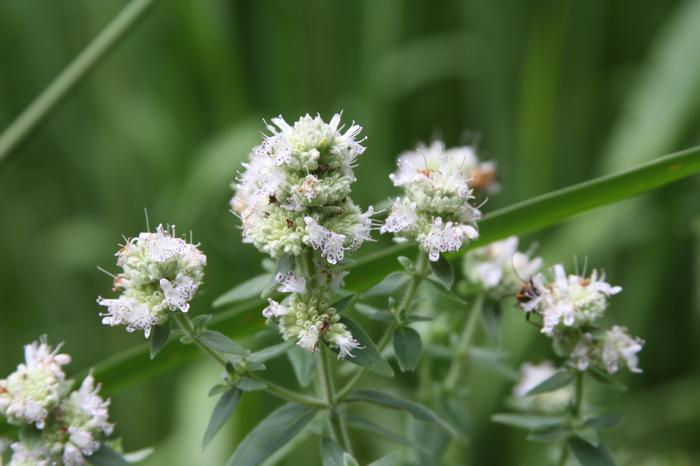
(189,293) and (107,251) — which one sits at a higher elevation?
(107,251)

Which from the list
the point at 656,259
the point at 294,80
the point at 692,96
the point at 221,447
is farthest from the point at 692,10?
the point at 221,447

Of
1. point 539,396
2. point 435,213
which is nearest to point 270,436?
point 435,213

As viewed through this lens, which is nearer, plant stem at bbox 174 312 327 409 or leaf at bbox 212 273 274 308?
plant stem at bbox 174 312 327 409

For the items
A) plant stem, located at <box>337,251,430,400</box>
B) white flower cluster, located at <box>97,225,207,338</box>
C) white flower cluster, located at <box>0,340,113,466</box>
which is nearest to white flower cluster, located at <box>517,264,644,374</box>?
plant stem, located at <box>337,251,430,400</box>

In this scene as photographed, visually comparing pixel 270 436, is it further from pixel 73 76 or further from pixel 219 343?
pixel 73 76

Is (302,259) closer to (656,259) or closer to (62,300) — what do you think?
(656,259)

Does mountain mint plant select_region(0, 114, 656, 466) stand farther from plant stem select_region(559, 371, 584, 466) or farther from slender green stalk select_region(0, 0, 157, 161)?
slender green stalk select_region(0, 0, 157, 161)
